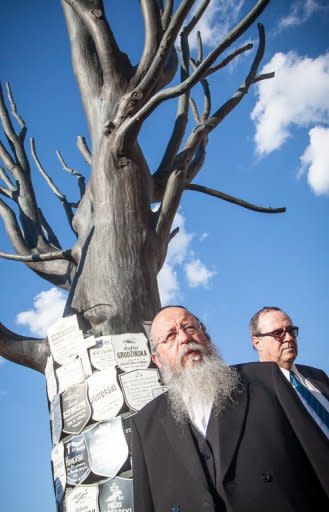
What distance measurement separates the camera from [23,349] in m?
3.00

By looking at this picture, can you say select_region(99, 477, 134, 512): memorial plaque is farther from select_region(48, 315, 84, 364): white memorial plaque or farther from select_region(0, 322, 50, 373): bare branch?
select_region(0, 322, 50, 373): bare branch

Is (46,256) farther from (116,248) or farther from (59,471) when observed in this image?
(59,471)

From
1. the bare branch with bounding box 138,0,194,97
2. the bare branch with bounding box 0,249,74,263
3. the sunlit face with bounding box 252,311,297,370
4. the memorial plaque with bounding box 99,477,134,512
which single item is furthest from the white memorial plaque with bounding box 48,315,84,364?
the bare branch with bounding box 138,0,194,97

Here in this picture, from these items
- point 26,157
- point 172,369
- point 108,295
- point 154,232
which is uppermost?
point 26,157

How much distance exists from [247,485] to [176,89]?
2.37m

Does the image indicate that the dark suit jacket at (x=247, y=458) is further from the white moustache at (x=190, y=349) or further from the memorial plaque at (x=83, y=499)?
the memorial plaque at (x=83, y=499)

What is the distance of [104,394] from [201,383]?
0.83 metres

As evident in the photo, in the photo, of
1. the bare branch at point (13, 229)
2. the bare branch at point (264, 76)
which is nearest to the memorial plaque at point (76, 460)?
the bare branch at point (13, 229)

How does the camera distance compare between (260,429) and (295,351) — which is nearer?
(260,429)

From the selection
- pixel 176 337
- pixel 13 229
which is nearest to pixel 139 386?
pixel 176 337

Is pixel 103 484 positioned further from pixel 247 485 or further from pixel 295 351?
pixel 295 351

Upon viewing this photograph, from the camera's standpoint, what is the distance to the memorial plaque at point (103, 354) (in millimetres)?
2611

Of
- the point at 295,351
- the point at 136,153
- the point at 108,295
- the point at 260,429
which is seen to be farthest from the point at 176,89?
the point at 260,429

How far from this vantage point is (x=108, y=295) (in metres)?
2.84
